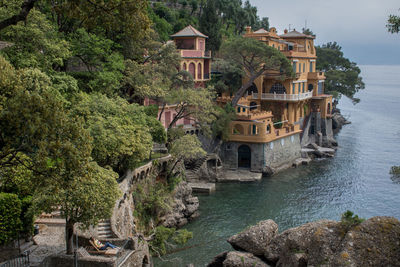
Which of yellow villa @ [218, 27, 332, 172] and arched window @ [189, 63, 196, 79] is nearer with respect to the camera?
yellow villa @ [218, 27, 332, 172]

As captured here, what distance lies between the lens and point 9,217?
1909 cm

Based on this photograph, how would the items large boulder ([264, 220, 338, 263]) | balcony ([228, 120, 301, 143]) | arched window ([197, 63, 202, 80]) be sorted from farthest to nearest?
arched window ([197, 63, 202, 80]), balcony ([228, 120, 301, 143]), large boulder ([264, 220, 338, 263])

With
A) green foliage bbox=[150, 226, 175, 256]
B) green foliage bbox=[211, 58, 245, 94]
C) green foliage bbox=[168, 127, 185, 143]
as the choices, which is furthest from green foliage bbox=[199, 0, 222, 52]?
green foliage bbox=[150, 226, 175, 256]

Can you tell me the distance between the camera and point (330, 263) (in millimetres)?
15797

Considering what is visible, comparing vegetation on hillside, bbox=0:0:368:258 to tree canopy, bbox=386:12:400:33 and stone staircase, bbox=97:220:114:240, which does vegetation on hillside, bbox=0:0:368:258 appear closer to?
stone staircase, bbox=97:220:114:240

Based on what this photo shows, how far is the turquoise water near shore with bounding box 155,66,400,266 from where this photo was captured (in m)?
33.7

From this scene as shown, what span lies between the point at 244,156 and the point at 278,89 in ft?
47.5

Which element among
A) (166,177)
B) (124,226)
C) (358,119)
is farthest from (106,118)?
(358,119)

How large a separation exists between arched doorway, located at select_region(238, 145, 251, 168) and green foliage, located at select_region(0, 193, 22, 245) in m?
36.3

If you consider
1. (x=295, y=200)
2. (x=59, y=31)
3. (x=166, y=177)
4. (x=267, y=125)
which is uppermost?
(x=59, y=31)

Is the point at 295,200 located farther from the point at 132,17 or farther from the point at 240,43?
the point at 132,17

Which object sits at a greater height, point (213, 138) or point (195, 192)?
point (213, 138)

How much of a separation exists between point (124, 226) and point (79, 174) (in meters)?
14.0

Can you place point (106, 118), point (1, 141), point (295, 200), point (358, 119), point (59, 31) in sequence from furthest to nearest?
point (358, 119) < point (295, 200) < point (59, 31) < point (106, 118) < point (1, 141)
